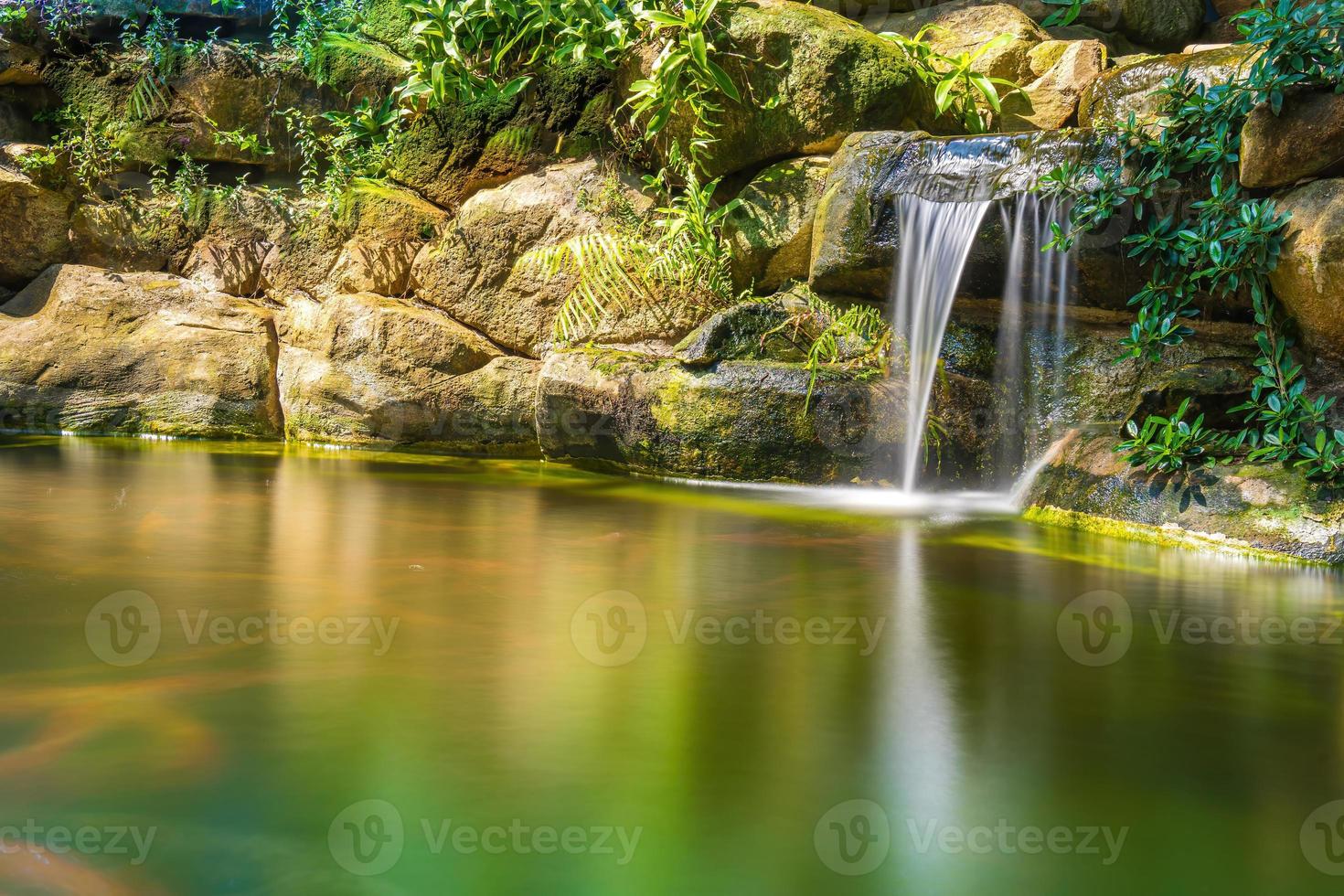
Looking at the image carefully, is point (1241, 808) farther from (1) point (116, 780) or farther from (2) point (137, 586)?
(2) point (137, 586)

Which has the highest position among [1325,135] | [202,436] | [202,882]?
[1325,135]

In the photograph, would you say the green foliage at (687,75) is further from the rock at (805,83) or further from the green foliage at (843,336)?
the green foliage at (843,336)

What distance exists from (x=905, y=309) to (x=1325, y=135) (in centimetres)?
219

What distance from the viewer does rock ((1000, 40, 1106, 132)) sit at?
7605mm

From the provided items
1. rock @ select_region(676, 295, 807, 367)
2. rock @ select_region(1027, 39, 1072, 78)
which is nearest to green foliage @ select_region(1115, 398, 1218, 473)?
rock @ select_region(676, 295, 807, 367)

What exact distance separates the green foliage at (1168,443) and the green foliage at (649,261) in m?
3.10

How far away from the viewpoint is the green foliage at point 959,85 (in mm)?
7229

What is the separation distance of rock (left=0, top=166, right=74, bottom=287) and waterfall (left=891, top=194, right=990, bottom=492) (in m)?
6.55

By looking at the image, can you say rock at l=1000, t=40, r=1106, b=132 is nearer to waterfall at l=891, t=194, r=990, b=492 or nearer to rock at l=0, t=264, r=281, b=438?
waterfall at l=891, t=194, r=990, b=492

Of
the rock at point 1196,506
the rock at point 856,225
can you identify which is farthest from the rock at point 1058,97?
the rock at point 1196,506

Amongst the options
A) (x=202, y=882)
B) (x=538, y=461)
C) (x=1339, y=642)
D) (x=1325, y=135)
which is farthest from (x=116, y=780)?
(x=538, y=461)

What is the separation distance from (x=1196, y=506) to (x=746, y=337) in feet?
9.13

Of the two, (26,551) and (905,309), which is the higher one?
(905,309)

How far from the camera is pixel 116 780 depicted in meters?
1.96
